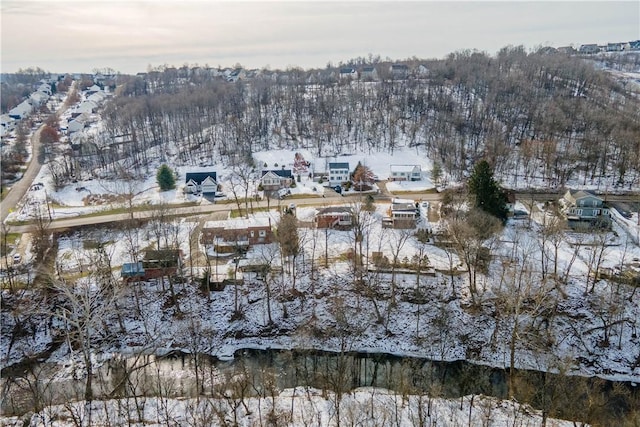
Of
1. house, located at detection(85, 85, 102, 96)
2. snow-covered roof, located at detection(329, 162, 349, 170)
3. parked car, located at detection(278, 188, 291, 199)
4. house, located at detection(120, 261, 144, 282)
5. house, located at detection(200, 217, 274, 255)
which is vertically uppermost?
house, located at detection(85, 85, 102, 96)

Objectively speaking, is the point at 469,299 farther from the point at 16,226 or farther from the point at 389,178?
the point at 16,226

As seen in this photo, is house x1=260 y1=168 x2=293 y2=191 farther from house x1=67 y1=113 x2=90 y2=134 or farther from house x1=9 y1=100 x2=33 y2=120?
house x1=9 y1=100 x2=33 y2=120

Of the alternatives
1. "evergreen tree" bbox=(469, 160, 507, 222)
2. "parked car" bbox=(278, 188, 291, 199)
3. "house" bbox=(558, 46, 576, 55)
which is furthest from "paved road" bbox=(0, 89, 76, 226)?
"house" bbox=(558, 46, 576, 55)

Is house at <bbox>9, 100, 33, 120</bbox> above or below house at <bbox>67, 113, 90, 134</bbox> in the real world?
above

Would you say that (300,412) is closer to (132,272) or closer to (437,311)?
(437,311)

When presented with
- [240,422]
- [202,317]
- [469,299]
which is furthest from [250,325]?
[469,299]

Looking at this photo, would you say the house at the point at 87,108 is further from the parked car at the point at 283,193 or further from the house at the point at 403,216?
the house at the point at 403,216

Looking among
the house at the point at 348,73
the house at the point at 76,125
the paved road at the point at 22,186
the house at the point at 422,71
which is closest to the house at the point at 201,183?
the paved road at the point at 22,186
